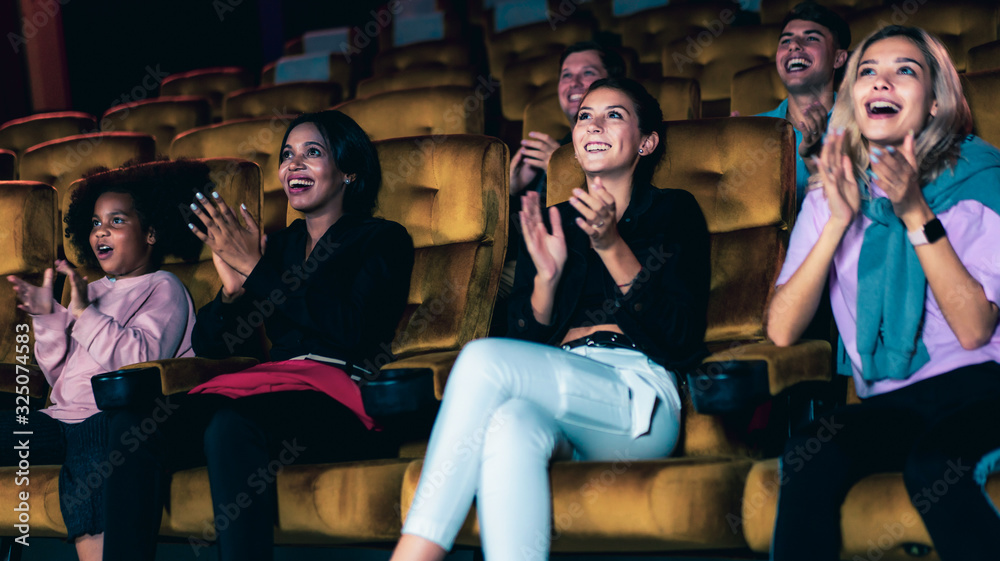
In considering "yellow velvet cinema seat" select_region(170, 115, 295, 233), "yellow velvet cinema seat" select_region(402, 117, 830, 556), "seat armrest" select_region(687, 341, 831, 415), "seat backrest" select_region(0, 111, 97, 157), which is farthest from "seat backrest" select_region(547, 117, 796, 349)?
"seat backrest" select_region(0, 111, 97, 157)

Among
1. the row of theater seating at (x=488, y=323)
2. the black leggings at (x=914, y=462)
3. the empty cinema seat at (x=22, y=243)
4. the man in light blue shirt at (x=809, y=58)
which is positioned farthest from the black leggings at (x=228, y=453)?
the man in light blue shirt at (x=809, y=58)

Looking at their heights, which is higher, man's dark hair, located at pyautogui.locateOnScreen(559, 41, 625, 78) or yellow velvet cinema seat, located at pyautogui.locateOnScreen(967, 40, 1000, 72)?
man's dark hair, located at pyautogui.locateOnScreen(559, 41, 625, 78)

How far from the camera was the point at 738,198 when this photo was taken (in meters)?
1.54

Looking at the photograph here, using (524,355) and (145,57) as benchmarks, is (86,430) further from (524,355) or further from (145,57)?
(145,57)

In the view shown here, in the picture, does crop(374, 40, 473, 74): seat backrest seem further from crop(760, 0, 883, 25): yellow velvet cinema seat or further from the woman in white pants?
the woman in white pants

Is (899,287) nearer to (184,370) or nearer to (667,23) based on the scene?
(184,370)

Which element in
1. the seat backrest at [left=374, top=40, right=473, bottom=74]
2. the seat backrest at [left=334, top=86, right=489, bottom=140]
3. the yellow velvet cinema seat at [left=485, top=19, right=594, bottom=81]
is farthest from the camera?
the seat backrest at [left=374, top=40, right=473, bottom=74]

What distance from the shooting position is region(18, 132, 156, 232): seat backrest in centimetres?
271

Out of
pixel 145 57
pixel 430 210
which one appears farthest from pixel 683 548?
pixel 145 57

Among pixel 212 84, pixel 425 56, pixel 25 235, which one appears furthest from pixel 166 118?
pixel 25 235

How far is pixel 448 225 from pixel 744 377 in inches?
29.0

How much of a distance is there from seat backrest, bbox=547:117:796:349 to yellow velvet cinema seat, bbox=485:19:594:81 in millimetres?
2392

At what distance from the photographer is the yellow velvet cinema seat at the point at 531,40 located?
3.96 meters

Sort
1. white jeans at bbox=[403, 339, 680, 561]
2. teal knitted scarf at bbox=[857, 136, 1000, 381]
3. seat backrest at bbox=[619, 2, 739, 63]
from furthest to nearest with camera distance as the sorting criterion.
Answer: seat backrest at bbox=[619, 2, 739, 63] < teal knitted scarf at bbox=[857, 136, 1000, 381] < white jeans at bbox=[403, 339, 680, 561]
